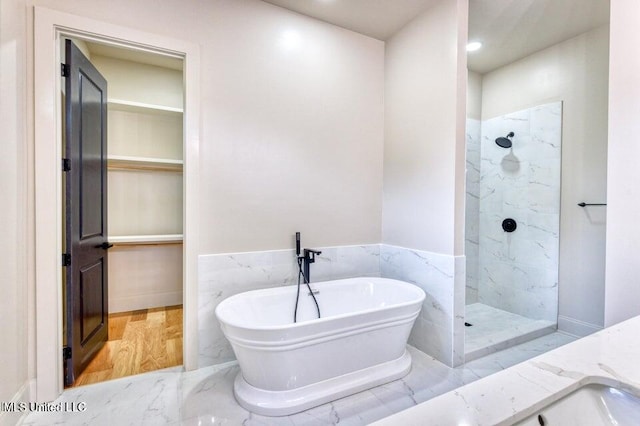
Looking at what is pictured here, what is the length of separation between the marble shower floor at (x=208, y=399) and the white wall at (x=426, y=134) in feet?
3.18

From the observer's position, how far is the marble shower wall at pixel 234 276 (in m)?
2.37

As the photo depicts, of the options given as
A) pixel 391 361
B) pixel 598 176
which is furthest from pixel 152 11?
pixel 598 176

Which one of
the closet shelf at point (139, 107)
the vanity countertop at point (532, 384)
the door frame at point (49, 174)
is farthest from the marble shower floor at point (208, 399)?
the closet shelf at point (139, 107)

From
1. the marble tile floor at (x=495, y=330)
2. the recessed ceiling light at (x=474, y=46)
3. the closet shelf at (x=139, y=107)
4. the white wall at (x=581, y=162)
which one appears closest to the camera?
the marble tile floor at (x=495, y=330)

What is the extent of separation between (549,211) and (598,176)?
0.52 m

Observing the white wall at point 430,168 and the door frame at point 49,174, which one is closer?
the door frame at point 49,174

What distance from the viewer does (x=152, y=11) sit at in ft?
7.16

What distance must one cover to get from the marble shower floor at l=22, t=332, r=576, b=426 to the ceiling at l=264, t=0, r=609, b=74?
2.92 metres

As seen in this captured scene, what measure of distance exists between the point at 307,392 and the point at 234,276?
1029mm

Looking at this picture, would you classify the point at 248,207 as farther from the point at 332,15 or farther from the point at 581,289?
the point at 581,289

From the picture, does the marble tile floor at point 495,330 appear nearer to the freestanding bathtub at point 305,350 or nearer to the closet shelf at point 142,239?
the freestanding bathtub at point 305,350

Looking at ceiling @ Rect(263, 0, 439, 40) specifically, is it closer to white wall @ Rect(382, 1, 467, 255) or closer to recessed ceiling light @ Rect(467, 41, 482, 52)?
white wall @ Rect(382, 1, 467, 255)

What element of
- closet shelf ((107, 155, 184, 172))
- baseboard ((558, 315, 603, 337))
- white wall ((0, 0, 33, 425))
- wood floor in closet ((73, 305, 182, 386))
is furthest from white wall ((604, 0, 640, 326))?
closet shelf ((107, 155, 184, 172))

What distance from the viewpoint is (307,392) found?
193 centimetres
